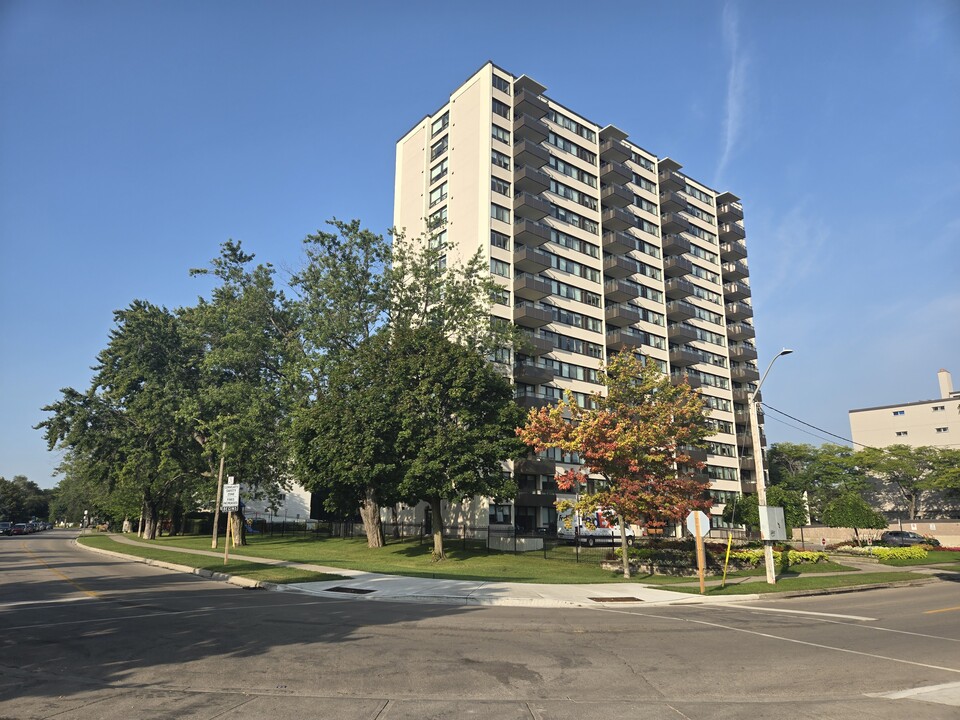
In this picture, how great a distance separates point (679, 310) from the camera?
2987 inches

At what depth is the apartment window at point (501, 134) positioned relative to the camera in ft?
201

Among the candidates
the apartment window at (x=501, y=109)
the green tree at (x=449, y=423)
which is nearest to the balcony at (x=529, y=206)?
the apartment window at (x=501, y=109)

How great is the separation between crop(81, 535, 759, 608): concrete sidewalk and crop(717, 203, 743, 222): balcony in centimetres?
7885

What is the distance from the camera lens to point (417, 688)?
7906 mm

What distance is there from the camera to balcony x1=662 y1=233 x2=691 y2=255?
7769 cm

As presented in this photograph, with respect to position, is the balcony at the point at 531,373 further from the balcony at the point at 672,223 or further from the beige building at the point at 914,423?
the beige building at the point at 914,423

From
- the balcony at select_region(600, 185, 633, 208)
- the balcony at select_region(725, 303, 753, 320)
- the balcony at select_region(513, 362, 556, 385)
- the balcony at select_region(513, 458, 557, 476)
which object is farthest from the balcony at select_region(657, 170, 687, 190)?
the balcony at select_region(513, 458, 557, 476)

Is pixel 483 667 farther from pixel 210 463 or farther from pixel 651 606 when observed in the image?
pixel 210 463

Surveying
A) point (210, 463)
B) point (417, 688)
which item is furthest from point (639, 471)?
point (210, 463)

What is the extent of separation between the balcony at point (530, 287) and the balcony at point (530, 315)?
1.03 m

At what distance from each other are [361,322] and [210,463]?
1671cm

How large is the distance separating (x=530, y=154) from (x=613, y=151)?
15.9 meters

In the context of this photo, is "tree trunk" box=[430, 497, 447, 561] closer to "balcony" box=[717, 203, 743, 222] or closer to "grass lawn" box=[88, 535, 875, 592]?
A: "grass lawn" box=[88, 535, 875, 592]

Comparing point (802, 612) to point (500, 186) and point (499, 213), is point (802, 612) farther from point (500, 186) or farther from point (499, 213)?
point (500, 186)
